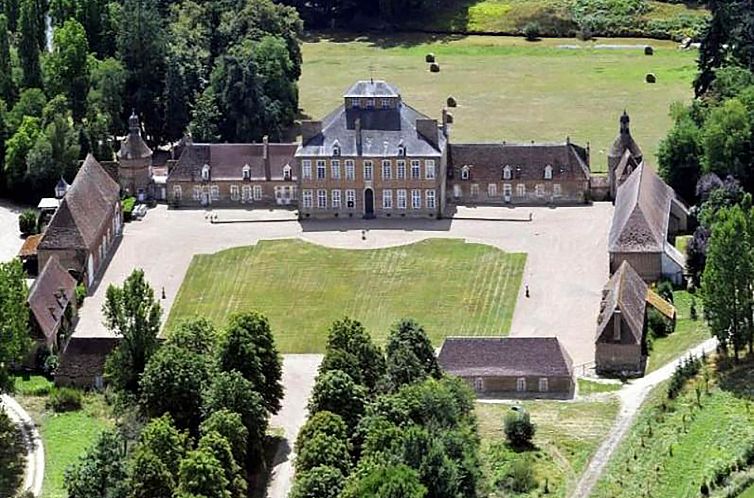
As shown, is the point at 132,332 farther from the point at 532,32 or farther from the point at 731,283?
the point at 532,32

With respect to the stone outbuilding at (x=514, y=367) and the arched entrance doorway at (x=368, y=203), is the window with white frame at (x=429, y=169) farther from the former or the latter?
the stone outbuilding at (x=514, y=367)

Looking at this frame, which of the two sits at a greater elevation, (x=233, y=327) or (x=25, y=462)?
(x=233, y=327)

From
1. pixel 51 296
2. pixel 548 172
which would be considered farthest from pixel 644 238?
pixel 51 296

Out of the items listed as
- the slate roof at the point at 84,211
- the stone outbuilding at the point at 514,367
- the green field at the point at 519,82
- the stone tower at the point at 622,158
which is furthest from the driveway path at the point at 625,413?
the green field at the point at 519,82

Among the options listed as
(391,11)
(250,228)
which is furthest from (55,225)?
(391,11)

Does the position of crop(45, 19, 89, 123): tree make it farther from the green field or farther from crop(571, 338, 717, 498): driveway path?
crop(571, 338, 717, 498): driveway path

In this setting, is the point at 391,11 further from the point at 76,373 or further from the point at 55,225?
the point at 76,373
